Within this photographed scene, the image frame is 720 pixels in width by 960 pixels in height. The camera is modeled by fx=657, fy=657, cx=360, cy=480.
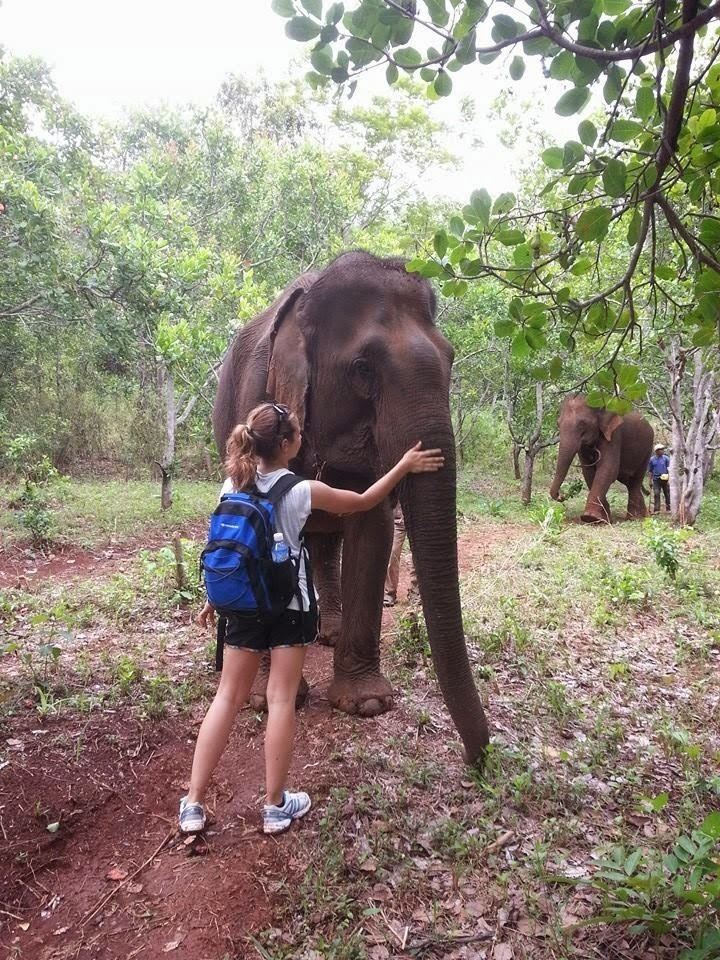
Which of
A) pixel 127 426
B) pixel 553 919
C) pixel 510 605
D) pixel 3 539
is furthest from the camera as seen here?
pixel 127 426

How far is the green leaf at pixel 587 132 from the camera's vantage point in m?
2.28

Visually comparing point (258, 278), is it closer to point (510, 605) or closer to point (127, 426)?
point (127, 426)

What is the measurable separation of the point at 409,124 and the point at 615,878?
22.9 m

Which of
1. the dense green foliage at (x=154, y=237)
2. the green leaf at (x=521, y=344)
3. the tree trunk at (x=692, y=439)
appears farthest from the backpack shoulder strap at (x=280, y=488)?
the tree trunk at (x=692, y=439)

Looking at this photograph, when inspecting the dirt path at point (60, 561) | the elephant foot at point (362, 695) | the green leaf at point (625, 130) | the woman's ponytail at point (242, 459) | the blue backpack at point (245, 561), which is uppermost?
the green leaf at point (625, 130)

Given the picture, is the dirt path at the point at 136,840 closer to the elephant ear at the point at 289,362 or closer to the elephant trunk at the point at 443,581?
the elephant trunk at the point at 443,581

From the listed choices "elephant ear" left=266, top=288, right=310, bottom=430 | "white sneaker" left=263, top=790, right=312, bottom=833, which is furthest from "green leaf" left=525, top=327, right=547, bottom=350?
"white sneaker" left=263, top=790, right=312, bottom=833

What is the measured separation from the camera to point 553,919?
2369 millimetres

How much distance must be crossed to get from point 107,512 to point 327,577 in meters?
6.92

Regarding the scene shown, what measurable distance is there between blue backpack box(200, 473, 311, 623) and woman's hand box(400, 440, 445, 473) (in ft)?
2.34

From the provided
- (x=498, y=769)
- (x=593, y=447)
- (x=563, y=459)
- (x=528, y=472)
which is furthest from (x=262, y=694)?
(x=528, y=472)

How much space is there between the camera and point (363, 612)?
4.33 meters

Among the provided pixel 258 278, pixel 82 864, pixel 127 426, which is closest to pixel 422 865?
pixel 82 864

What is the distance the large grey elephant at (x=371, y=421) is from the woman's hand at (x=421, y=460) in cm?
8
